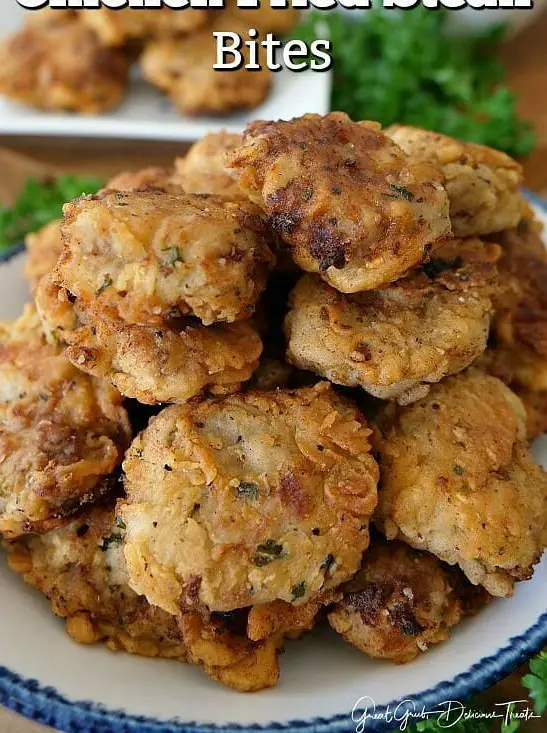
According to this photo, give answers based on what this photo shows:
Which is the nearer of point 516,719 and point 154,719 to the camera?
point 154,719

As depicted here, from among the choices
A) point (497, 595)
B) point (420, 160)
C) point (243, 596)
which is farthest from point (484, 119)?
point (243, 596)

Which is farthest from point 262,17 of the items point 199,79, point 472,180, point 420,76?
point 472,180

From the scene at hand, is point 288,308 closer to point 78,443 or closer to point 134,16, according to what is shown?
point 78,443

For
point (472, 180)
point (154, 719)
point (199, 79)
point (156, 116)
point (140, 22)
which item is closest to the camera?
point (154, 719)

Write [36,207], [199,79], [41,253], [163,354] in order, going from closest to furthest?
[163,354]
[41,253]
[36,207]
[199,79]

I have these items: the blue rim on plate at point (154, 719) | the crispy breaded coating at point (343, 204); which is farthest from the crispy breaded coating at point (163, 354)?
the blue rim on plate at point (154, 719)

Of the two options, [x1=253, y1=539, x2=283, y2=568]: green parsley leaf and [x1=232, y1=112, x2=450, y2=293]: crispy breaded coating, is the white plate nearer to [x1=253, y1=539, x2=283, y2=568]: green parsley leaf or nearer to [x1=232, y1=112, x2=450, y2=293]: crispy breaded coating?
[x1=232, y1=112, x2=450, y2=293]: crispy breaded coating

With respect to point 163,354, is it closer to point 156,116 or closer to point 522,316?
point 522,316
